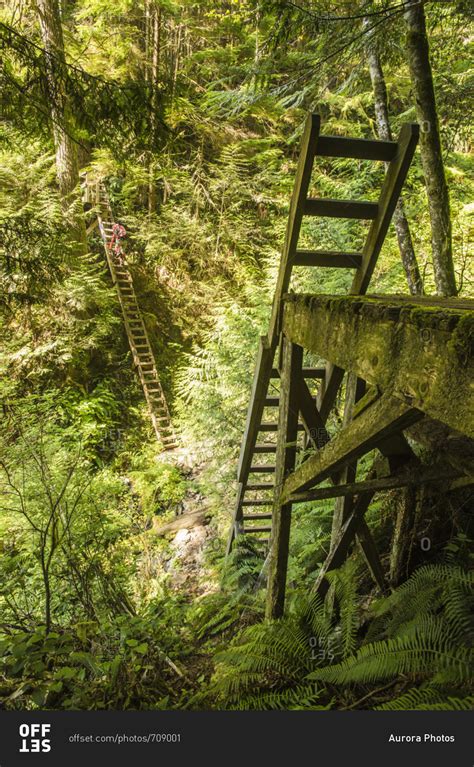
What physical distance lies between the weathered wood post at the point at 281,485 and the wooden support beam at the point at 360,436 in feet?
1.39

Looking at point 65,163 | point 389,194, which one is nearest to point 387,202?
point 389,194

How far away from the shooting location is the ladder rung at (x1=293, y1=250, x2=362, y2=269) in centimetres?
340

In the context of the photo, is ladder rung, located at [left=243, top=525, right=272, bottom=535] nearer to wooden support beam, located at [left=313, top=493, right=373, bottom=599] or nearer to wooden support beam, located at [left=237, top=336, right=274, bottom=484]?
wooden support beam, located at [left=237, top=336, right=274, bottom=484]

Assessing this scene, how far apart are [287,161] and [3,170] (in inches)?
315

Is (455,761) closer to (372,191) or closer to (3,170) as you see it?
(372,191)

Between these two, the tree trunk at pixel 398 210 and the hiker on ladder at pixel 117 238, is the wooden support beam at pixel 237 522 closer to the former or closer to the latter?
the tree trunk at pixel 398 210

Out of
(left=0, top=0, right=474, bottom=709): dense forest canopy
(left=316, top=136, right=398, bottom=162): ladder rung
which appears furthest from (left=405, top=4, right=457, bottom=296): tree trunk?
(left=316, top=136, right=398, bottom=162): ladder rung

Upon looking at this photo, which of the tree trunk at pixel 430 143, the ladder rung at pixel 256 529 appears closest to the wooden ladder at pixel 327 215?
the tree trunk at pixel 430 143

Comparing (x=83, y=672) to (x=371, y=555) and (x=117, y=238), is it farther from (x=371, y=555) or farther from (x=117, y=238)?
(x=117, y=238)

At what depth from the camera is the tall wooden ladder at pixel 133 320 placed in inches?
421

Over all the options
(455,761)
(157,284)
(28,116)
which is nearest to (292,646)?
(455,761)

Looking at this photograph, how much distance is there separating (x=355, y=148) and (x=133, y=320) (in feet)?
30.7

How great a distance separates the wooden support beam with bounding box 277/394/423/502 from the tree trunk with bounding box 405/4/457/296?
3060mm

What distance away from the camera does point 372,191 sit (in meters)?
8.34
